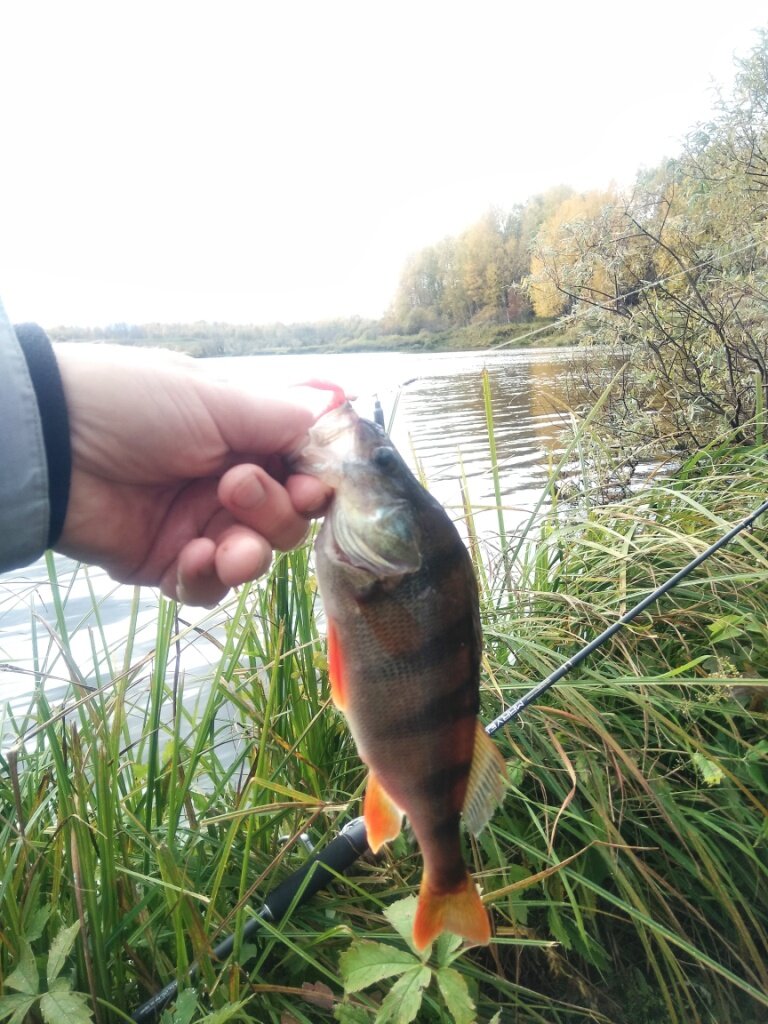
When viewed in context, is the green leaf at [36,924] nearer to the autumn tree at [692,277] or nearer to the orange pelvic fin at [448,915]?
the orange pelvic fin at [448,915]

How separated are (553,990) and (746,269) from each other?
817cm

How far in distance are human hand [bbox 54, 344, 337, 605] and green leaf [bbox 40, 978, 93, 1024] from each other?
38.3 inches

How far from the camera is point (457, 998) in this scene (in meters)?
1.64

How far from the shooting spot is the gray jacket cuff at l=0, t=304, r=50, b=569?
1564 mm

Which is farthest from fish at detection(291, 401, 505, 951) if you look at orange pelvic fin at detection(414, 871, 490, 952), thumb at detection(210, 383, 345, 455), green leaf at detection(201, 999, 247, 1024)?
green leaf at detection(201, 999, 247, 1024)

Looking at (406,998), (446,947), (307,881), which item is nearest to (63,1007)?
(307,881)

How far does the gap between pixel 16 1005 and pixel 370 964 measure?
0.84m

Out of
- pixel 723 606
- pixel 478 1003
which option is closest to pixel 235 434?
pixel 478 1003

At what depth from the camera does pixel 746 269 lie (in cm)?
819

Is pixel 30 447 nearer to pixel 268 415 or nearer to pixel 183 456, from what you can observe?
pixel 183 456

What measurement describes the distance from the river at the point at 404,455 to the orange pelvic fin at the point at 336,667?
2.25 feet

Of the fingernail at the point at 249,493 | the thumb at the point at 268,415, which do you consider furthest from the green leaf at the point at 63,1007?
the thumb at the point at 268,415

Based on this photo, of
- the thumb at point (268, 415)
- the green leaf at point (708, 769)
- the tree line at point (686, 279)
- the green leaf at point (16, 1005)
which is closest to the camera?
the green leaf at point (16, 1005)

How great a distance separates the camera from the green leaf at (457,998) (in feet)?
5.32
